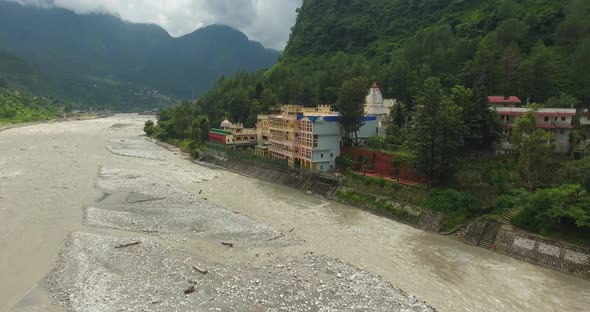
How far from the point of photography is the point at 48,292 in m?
20.5

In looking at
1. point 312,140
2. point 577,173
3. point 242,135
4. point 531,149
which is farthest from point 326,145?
point 577,173

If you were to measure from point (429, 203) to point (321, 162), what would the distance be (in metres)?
16.7

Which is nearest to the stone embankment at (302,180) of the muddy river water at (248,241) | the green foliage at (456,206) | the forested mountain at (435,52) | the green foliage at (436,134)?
the green foliage at (456,206)

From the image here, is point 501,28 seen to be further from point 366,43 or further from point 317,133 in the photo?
point 366,43

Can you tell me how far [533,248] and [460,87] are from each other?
1782cm

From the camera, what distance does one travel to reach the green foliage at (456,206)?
102 ft

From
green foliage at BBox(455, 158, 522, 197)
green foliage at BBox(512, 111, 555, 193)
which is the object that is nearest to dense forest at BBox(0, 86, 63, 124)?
green foliage at BBox(455, 158, 522, 197)

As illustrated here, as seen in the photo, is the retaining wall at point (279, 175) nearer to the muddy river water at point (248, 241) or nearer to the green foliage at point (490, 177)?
the muddy river water at point (248, 241)

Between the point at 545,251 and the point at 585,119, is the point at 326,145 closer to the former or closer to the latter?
the point at 545,251

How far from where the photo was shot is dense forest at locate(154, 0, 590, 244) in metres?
29.7

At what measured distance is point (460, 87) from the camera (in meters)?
38.4

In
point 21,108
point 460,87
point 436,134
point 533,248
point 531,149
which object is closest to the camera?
point 533,248

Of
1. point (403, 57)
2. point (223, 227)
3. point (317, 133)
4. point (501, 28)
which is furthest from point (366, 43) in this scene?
point (223, 227)

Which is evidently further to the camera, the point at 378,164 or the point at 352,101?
the point at 352,101
